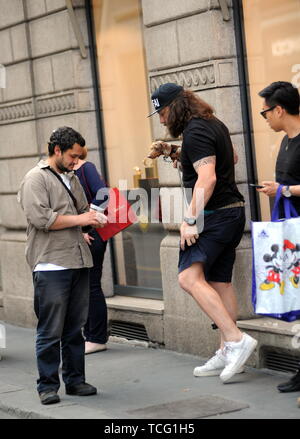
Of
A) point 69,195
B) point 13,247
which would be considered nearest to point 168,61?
point 69,195

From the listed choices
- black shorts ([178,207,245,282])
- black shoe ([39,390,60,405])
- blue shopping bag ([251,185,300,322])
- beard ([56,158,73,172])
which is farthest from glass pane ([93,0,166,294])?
blue shopping bag ([251,185,300,322])

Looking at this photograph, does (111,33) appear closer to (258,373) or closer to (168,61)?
(168,61)

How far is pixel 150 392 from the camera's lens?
770 cm

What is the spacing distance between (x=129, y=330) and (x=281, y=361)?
2.28 meters

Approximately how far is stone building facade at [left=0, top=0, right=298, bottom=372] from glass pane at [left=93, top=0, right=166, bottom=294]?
15 cm

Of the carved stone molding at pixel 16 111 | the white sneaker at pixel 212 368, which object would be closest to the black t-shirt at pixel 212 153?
the white sneaker at pixel 212 368

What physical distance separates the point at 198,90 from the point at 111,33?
216 centimetres

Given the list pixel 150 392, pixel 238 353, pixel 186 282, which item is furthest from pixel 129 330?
pixel 238 353

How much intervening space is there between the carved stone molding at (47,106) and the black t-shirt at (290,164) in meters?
3.88

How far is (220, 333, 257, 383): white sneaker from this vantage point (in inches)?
300

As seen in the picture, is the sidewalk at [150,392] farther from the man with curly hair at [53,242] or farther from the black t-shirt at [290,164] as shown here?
the black t-shirt at [290,164]

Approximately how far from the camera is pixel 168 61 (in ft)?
30.0

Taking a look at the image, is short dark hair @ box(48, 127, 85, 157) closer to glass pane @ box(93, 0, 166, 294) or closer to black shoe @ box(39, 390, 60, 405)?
black shoe @ box(39, 390, 60, 405)

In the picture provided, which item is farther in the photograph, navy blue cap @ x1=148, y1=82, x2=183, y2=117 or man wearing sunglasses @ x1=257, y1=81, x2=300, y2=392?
navy blue cap @ x1=148, y1=82, x2=183, y2=117
